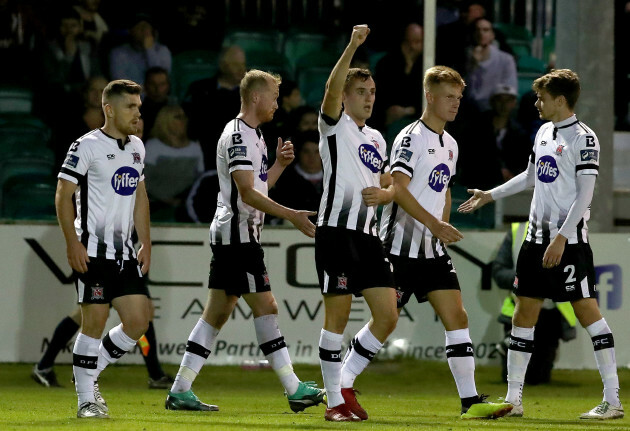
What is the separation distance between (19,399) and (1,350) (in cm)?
199

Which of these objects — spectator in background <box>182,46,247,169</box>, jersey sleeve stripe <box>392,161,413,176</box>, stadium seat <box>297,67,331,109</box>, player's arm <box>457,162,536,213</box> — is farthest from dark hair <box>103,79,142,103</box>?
stadium seat <box>297,67,331,109</box>

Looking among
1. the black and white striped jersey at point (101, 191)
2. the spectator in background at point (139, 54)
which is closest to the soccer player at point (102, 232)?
the black and white striped jersey at point (101, 191)

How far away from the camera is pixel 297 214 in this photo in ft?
19.1

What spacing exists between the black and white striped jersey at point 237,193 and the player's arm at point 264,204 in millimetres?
116

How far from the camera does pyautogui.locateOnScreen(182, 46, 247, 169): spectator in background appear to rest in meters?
11.2

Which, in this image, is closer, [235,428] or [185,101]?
[235,428]

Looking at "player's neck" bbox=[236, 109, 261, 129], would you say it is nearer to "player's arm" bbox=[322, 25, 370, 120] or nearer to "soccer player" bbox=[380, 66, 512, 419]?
"player's arm" bbox=[322, 25, 370, 120]

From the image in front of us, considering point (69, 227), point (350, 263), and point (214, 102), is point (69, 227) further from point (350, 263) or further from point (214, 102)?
point (214, 102)

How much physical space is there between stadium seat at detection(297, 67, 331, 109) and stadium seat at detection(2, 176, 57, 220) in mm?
2825

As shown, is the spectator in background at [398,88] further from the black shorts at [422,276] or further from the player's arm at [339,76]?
the player's arm at [339,76]

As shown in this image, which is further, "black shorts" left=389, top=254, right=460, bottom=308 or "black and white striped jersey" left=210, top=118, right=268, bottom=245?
"black and white striped jersey" left=210, top=118, right=268, bottom=245

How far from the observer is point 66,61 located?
11898 mm

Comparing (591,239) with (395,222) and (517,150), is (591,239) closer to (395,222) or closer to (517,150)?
(517,150)

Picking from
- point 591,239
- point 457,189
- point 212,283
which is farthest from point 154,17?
point 212,283
